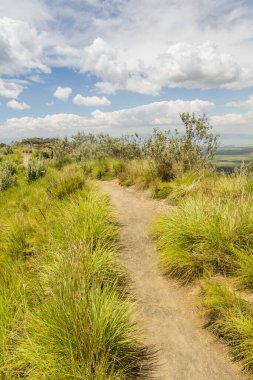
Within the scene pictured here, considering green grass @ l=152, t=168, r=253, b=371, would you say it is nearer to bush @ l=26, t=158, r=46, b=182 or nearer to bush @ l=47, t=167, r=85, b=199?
bush @ l=47, t=167, r=85, b=199

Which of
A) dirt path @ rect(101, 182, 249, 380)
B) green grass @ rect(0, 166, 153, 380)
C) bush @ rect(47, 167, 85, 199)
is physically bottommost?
dirt path @ rect(101, 182, 249, 380)

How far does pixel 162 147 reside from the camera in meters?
14.8

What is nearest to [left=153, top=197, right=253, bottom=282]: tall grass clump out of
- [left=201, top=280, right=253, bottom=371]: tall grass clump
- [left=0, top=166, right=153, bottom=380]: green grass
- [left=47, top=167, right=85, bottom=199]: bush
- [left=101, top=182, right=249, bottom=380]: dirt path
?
[left=101, top=182, right=249, bottom=380]: dirt path

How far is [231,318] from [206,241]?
1.94 metres

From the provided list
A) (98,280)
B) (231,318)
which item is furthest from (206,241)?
(98,280)

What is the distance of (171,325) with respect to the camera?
4.71m

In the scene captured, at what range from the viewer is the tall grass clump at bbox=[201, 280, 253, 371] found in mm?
3760

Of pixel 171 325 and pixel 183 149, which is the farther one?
pixel 183 149

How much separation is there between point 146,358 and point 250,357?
4.46 feet

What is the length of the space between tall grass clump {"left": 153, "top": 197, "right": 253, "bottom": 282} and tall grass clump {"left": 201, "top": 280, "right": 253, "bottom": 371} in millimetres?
638

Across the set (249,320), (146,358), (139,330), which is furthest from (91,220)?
(249,320)

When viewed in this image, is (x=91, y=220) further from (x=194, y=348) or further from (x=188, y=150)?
(x=188, y=150)

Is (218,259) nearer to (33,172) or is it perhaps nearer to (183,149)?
(183,149)

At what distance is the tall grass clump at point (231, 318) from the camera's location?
3760mm
